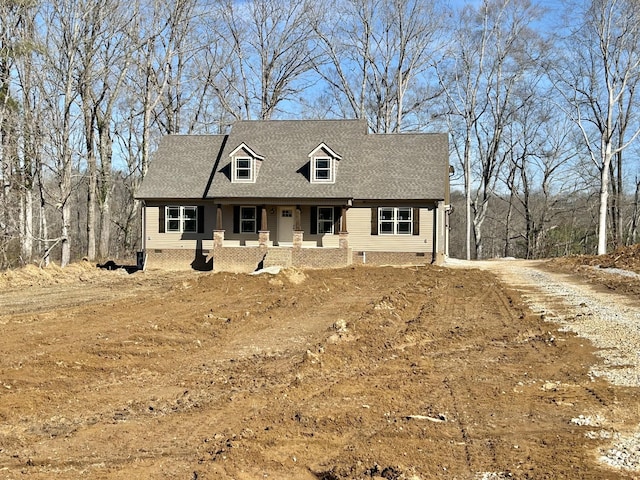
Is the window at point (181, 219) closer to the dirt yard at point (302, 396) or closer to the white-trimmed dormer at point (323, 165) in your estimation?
the white-trimmed dormer at point (323, 165)

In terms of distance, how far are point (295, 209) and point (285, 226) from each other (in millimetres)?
1033

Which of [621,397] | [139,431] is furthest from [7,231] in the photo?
[621,397]

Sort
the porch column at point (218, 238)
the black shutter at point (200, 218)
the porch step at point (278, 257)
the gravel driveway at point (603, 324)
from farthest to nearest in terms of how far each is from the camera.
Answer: the black shutter at point (200, 218)
the porch column at point (218, 238)
the porch step at point (278, 257)
the gravel driveway at point (603, 324)

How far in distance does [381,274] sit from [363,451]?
60.5 ft

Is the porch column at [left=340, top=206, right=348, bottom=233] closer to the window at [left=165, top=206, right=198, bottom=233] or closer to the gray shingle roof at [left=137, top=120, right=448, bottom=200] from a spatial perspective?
the gray shingle roof at [left=137, top=120, right=448, bottom=200]

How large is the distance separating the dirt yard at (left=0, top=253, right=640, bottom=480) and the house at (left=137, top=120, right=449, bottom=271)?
13202 mm

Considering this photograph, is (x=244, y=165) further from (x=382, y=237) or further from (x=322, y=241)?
(x=382, y=237)

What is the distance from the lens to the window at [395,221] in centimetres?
2800

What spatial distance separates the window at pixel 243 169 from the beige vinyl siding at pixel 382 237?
4757mm

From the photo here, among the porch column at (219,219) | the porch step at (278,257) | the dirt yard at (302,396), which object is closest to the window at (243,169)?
the porch column at (219,219)

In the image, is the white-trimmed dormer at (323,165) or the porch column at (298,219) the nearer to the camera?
the porch column at (298,219)

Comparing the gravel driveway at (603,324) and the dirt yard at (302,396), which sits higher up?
the gravel driveway at (603,324)

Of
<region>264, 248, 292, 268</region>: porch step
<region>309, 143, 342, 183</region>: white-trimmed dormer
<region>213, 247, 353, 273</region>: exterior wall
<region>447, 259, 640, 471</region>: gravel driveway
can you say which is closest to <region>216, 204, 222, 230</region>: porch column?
<region>213, 247, 353, 273</region>: exterior wall

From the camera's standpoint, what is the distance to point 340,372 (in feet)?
27.0
